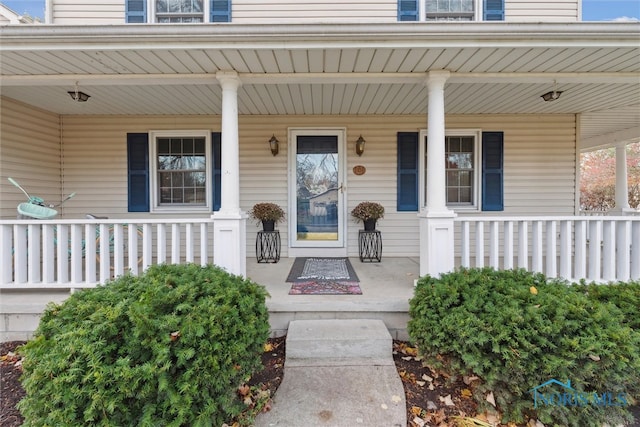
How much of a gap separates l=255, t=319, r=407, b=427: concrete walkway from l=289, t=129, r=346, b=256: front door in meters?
2.40

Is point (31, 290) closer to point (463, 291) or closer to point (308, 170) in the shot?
point (308, 170)

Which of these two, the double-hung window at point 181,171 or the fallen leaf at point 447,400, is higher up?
the double-hung window at point 181,171

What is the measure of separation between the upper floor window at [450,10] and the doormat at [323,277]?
135 inches

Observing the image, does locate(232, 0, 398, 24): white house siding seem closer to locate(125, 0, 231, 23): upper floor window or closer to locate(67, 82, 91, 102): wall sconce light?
locate(125, 0, 231, 23): upper floor window

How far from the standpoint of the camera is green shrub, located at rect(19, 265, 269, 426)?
4.96 ft

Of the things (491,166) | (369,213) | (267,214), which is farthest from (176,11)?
(491,166)

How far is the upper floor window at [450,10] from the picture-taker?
419cm

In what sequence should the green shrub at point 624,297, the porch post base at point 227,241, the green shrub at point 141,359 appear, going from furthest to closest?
the porch post base at point 227,241 → the green shrub at point 624,297 → the green shrub at point 141,359

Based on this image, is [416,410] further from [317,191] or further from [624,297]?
[317,191]

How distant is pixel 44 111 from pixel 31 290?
2.92m

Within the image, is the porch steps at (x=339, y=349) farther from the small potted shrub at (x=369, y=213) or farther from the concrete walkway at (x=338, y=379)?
the small potted shrub at (x=369, y=213)

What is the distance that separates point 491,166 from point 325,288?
3.56 metres

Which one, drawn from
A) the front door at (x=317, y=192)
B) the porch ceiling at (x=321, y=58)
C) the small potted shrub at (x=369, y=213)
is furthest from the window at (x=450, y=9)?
the small potted shrub at (x=369, y=213)

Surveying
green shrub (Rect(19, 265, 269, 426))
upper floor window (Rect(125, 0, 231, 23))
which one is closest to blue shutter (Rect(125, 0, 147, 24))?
upper floor window (Rect(125, 0, 231, 23))
